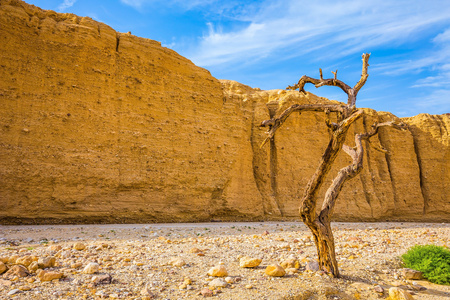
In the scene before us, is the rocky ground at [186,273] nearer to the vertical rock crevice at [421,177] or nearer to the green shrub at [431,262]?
the green shrub at [431,262]

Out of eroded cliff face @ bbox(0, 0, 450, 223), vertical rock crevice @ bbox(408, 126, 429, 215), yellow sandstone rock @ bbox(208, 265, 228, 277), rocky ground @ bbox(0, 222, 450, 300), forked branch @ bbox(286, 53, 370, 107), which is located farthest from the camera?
vertical rock crevice @ bbox(408, 126, 429, 215)

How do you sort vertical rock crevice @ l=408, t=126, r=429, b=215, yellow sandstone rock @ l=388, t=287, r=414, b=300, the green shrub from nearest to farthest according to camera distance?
yellow sandstone rock @ l=388, t=287, r=414, b=300 → the green shrub → vertical rock crevice @ l=408, t=126, r=429, b=215

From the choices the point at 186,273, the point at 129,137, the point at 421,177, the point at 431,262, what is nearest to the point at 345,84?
the point at 431,262

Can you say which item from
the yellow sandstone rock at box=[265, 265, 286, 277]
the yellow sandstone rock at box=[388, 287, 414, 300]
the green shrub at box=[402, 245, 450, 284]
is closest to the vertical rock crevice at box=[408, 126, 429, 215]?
the green shrub at box=[402, 245, 450, 284]

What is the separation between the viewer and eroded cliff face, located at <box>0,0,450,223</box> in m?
11.6

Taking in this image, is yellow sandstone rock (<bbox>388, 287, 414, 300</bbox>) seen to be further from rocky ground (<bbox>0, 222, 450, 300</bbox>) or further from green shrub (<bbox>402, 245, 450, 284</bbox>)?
green shrub (<bbox>402, 245, 450, 284</bbox>)

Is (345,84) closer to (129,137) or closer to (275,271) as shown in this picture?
(275,271)

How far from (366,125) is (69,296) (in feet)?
77.5

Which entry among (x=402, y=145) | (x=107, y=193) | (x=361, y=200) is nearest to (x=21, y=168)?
(x=107, y=193)

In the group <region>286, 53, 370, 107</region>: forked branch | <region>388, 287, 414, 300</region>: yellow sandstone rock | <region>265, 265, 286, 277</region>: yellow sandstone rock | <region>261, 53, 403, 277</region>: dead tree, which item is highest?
<region>286, 53, 370, 107</region>: forked branch

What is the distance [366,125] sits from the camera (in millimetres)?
23266

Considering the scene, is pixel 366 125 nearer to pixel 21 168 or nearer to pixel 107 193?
pixel 107 193

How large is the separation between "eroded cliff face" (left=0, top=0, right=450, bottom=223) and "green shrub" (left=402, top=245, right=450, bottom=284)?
1004 centimetres

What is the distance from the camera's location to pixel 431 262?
18.5ft
